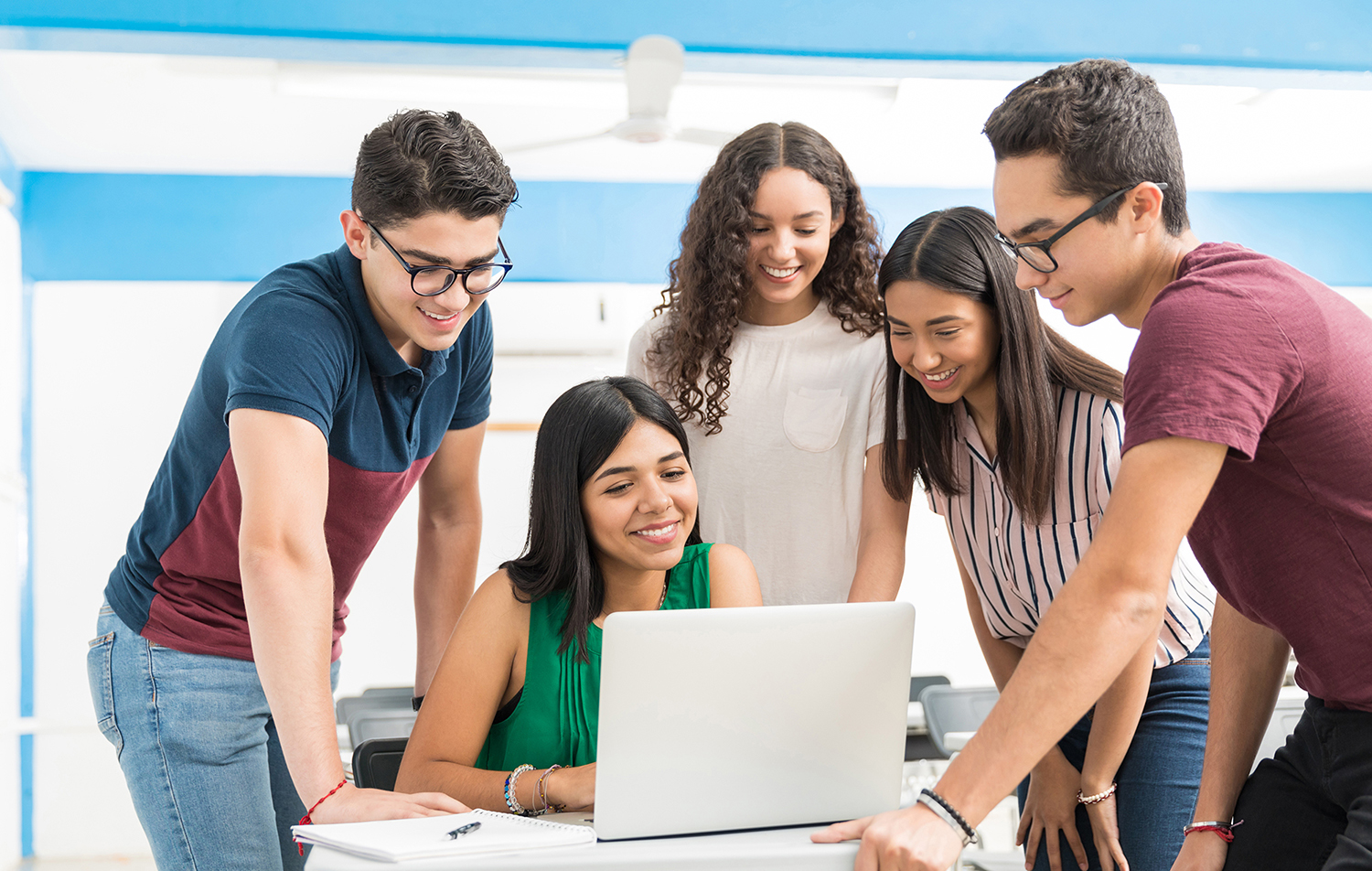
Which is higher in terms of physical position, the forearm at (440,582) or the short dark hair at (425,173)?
the short dark hair at (425,173)

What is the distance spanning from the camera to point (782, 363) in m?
1.91

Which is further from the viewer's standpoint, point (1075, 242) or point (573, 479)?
point (573, 479)

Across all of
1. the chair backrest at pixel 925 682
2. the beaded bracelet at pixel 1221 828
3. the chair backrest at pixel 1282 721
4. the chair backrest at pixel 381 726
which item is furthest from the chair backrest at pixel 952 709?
the beaded bracelet at pixel 1221 828

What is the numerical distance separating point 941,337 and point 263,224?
432 cm

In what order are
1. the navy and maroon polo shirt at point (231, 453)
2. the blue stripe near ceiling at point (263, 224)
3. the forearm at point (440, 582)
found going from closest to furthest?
the navy and maroon polo shirt at point (231, 453)
the forearm at point (440, 582)
the blue stripe near ceiling at point (263, 224)

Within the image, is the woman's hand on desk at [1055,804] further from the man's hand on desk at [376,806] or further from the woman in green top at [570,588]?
the man's hand on desk at [376,806]

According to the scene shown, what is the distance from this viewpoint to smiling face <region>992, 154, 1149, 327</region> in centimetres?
122

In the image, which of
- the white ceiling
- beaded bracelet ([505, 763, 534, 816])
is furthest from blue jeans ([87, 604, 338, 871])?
the white ceiling

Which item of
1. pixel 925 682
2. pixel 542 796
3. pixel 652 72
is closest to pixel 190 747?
pixel 542 796

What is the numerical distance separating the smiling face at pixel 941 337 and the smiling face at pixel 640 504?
389 millimetres

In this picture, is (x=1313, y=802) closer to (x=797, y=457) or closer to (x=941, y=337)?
(x=941, y=337)

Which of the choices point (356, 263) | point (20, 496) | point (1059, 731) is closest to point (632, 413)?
point (356, 263)

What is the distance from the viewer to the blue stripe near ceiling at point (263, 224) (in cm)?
497

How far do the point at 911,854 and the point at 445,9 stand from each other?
9.03 feet
